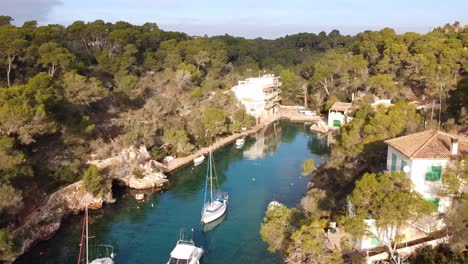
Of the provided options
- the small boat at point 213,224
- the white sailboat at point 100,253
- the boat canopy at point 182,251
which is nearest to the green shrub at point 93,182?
the white sailboat at point 100,253

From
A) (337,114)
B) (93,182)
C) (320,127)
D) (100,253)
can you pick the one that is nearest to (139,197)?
(93,182)

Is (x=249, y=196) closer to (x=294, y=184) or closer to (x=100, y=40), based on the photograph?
(x=294, y=184)

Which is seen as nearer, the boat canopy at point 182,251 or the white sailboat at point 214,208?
the boat canopy at point 182,251

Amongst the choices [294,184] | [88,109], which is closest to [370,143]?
[294,184]

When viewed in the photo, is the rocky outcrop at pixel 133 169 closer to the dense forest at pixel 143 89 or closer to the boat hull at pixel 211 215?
the dense forest at pixel 143 89

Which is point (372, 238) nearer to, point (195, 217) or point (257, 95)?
point (195, 217)

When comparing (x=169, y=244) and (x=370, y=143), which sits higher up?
(x=370, y=143)
